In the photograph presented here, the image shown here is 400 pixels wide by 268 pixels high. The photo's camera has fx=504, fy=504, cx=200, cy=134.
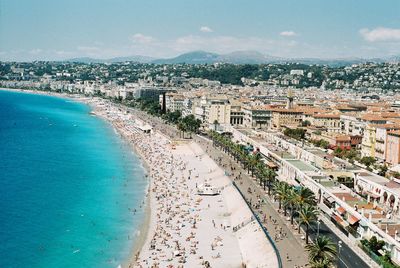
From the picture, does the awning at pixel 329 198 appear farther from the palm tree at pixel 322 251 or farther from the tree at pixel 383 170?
the palm tree at pixel 322 251

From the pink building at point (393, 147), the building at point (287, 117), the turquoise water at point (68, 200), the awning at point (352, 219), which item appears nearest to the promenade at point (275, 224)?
the awning at point (352, 219)

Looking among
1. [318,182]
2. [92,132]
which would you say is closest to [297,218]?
[318,182]

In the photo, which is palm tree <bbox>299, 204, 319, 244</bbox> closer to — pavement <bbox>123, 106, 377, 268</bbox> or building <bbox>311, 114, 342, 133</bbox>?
pavement <bbox>123, 106, 377, 268</bbox>

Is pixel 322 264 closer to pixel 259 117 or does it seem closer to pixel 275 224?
pixel 275 224

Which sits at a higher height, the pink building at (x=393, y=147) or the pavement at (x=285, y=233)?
the pink building at (x=393, y=147)

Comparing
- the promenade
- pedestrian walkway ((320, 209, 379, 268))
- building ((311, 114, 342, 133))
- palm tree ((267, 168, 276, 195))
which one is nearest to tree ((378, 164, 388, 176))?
palm tree ((267, 168, 276, 195))

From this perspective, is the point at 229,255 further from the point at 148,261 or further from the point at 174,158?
the point at 174,158
